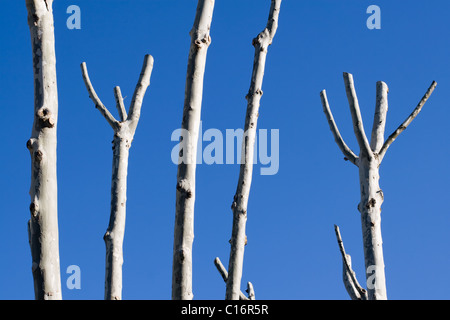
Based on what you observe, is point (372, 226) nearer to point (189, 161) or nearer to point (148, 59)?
point (189, 161)

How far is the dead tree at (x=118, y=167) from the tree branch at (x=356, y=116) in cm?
201

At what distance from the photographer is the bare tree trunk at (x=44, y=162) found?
2730 mm

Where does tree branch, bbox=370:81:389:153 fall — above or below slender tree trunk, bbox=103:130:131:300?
above

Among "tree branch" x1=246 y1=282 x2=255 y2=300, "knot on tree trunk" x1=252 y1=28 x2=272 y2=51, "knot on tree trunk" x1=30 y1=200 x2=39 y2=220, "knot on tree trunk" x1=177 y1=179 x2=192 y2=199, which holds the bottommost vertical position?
"knot on tree trunk" x1=30 y1=200 x2=39 y2=220

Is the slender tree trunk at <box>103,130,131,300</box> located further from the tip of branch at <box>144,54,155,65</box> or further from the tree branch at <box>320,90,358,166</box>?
the tree branch at <box>320,90,358,166</box>

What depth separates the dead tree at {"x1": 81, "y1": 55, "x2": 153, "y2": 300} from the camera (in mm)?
4977

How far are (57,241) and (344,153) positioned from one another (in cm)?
314

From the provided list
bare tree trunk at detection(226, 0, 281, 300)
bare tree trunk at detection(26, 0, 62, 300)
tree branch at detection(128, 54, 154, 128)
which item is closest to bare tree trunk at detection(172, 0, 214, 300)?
bare tree trunk at detection(26, 0, 62, 300)

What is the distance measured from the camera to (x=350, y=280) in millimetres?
5305

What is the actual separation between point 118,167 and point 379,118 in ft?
7.96

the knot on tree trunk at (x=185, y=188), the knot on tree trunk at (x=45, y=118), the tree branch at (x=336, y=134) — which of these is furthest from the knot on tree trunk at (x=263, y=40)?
the knot on tree trunk at (x=45, y=118)

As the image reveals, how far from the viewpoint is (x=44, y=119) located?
2.89m

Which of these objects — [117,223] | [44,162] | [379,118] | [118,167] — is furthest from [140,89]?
[44,162]
